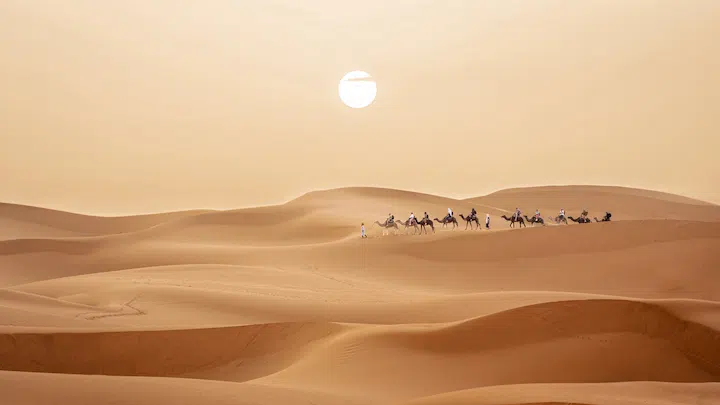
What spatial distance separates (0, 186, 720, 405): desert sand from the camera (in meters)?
8.40

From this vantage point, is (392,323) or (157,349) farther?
(392,323)

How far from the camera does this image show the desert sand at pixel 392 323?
8.40 metres

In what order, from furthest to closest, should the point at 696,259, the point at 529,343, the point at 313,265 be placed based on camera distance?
the point at 313,265 → the point at 696,259 → the point at 529,343

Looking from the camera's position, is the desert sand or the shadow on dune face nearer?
the desert sand

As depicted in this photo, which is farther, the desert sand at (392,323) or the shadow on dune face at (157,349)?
the shadow on dune face at (157,349)

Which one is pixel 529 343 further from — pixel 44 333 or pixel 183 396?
pixel 44 333

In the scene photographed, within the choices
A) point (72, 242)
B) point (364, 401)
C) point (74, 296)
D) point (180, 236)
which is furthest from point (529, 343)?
point (180, 236)

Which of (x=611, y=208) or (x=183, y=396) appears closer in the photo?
(x=183, y=396)

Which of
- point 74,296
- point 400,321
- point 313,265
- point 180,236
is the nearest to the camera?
point 400,321

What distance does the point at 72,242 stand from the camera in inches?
1437

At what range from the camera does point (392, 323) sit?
14781 millimetres

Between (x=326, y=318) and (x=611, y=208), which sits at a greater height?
(x=611, y=208)

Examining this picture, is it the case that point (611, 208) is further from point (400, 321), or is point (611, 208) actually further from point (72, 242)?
point (400, 321)

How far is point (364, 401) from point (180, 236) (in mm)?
34580
